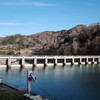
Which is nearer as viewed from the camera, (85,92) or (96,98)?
(96,98)

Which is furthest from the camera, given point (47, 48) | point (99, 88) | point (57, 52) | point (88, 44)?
point (47, 48)

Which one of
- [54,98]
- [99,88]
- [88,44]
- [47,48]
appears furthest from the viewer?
[47,48]

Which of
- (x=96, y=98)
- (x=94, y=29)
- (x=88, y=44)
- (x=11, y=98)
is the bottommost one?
(x=96, y=98)

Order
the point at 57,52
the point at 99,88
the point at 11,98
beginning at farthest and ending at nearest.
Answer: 1. the point at 57,52
2. the point at 99,88
3. the point at 11,98

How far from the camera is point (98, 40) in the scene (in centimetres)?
11612

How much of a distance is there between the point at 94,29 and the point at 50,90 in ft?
366

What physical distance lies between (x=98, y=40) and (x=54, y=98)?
306ft

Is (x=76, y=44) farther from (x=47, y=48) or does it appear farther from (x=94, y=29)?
(x=47, y=48)

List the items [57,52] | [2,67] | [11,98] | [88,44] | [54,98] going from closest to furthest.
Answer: [11,98] → [54,98] → [2,67] → [88,44] → [57,52]

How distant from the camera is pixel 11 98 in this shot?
20750mm

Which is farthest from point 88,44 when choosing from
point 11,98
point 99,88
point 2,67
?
point 11,98

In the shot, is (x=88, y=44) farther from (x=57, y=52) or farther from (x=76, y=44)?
(x=57, y=52)

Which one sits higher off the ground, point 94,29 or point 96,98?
point 94,29

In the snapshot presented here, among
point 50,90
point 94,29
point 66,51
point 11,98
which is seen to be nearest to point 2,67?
point 50,90
